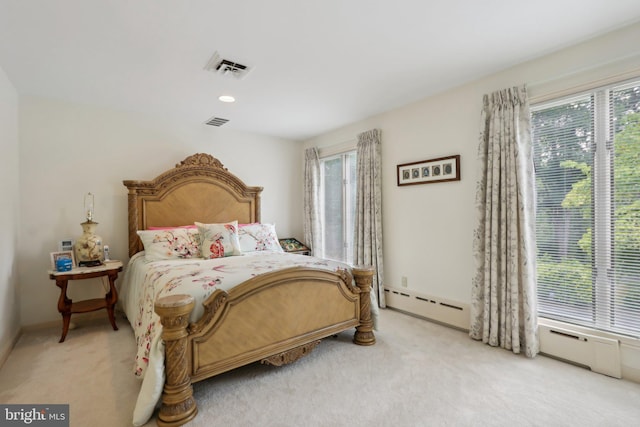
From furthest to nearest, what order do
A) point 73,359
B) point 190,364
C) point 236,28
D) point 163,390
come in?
point 73,359 < point 236,28 < point 190,364 < point 163,390

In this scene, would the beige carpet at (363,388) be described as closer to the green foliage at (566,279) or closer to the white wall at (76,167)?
the green foliage at (566,279)

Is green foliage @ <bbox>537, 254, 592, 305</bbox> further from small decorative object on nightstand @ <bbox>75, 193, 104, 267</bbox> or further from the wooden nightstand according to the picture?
small decorative object on nightstand @ <bbox>75, 193, 104, 267</bbox>

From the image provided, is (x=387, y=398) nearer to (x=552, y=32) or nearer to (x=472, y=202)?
(x=472, y=202)

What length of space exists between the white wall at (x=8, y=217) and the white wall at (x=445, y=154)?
142 inches

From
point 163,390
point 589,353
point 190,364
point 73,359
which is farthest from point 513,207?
point 73,359

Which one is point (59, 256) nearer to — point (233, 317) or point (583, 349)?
point (233, 317)

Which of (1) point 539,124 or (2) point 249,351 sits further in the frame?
(1) point 539,124

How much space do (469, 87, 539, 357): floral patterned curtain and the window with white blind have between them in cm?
15

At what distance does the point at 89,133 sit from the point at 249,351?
3.06m

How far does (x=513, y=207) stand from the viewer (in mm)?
2484

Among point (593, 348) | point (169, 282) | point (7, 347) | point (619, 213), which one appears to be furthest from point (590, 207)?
point (7, 347)

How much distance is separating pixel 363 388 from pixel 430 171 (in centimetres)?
221

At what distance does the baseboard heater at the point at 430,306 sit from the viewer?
9.76 ft

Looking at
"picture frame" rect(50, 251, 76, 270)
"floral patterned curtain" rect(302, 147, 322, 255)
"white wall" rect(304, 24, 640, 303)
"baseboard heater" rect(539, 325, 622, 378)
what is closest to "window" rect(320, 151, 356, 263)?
"floral patterned curtain" rect(302, 147, 322, 255)
